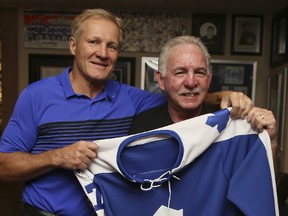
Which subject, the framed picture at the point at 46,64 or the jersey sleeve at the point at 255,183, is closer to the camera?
the jersey sleeve at the point at 255,183

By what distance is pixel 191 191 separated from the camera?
114cm

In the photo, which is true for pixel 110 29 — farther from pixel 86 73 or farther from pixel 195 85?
pixel 195 85

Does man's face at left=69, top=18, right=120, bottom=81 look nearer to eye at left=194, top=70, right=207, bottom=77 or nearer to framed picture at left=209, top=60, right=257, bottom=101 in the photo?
eye at left=194, top=70, right=207, bottom=77

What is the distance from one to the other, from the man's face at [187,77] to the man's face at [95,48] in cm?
23

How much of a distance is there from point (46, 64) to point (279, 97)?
185 centimetres

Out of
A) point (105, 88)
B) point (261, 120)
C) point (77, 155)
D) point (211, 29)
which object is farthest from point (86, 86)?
point (211, 29)

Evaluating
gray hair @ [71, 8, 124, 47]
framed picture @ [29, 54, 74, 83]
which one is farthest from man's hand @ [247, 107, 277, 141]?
framed picture @ [29, 54, 74, 83]

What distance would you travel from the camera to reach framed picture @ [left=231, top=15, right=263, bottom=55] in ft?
9.71

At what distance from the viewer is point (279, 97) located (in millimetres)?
2676

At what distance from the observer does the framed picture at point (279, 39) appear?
8.66 ft

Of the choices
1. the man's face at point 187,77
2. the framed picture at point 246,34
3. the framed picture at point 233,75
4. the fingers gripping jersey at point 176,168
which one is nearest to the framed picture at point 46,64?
the framed picture at point 233,75

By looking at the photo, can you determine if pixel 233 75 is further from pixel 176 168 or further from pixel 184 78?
pixel 176 168

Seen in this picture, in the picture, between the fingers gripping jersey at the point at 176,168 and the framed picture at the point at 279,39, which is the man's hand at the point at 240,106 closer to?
the fingers gripping jersey at the point at 176,168

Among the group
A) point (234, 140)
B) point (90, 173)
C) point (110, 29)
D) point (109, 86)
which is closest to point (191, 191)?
point (234, 140)
